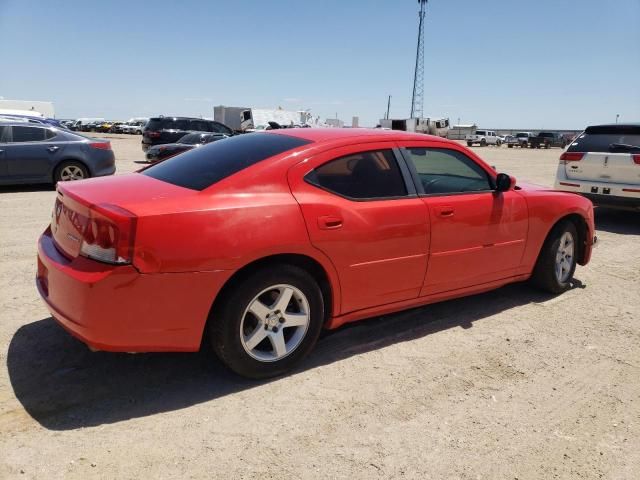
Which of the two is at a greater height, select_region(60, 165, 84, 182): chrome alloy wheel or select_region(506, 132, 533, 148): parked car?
select_region(506, 132, 533, 148): parked car

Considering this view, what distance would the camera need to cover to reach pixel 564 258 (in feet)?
16.1

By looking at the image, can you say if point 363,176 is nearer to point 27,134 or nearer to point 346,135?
point 346,135

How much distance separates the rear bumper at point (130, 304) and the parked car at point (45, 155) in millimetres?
8594

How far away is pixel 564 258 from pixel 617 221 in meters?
5.34

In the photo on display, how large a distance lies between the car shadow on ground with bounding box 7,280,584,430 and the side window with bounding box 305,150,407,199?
1.10 meters

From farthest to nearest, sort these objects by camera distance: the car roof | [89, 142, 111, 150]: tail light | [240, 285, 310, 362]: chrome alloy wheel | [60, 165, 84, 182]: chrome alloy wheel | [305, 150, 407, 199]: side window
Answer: [89, 142, 111, 150]: tail light, [60, 165, 84, 182]: chrome alloy wheel, the car roof, [305, 150, 407, 199]: side window, [240, 285, 310, 362]: chrome alloy wheel

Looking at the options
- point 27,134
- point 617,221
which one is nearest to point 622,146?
point 617,221

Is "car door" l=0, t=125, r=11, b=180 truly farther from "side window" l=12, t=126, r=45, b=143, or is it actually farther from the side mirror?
the side mirror

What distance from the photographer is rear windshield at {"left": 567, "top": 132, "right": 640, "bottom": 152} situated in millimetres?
8248

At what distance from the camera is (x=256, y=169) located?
312 cm

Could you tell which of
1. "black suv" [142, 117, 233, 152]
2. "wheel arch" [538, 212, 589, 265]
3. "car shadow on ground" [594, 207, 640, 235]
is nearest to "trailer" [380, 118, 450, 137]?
"black suv" [142, 117, 233, 152]

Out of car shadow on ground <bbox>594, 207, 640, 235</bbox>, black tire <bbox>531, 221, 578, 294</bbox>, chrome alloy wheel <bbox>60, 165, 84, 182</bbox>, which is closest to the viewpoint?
black tire <bbox>531, 221, 578, 294</bbox>

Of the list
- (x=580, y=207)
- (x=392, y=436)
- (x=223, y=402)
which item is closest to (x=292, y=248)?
(x=223, y=402)

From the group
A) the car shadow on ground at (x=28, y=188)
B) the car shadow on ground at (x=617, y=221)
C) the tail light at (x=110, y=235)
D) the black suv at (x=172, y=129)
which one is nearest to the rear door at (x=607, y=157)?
the car shadow on ground at (x=617, y=221)
